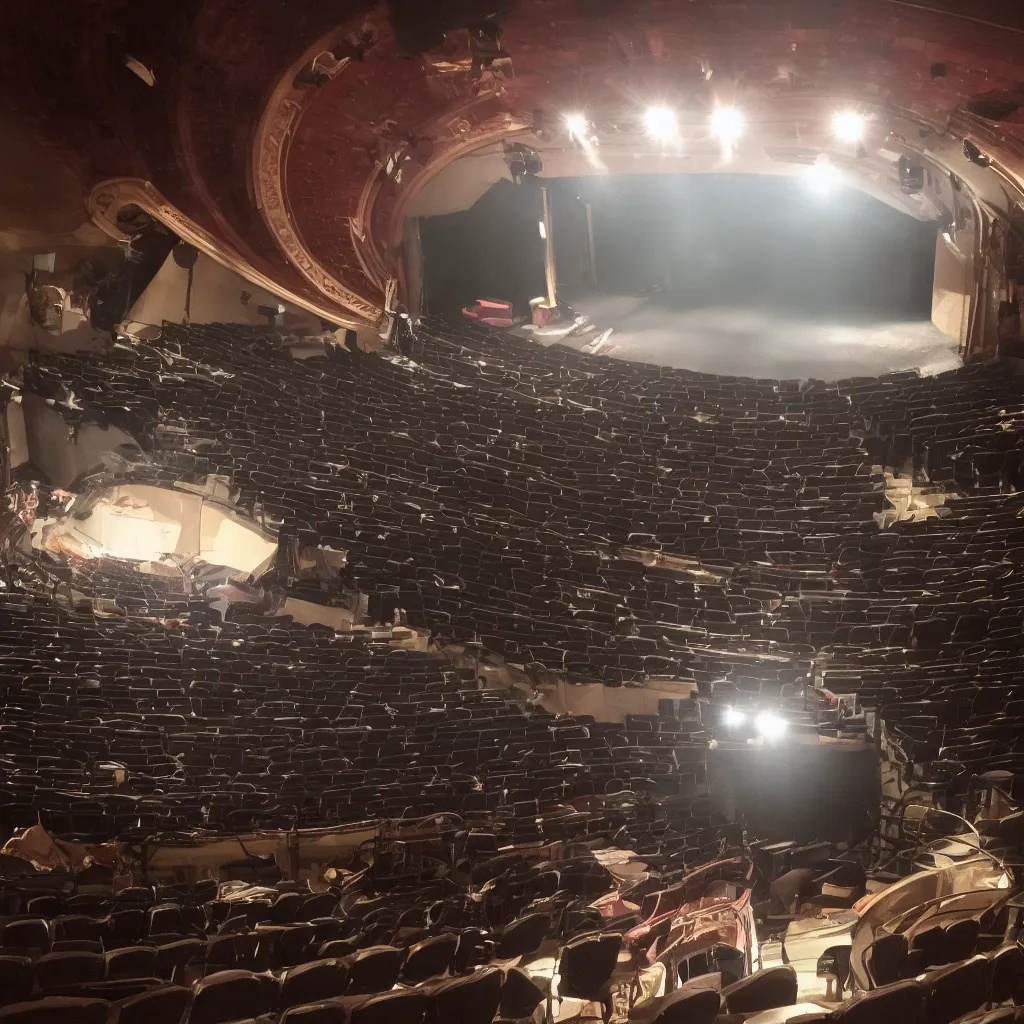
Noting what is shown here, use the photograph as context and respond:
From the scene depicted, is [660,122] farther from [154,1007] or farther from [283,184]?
[154,1007]

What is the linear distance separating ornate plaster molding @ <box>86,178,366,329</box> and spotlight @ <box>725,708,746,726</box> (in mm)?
5680

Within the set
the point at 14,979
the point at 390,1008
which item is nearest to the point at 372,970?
the point at 390,1008

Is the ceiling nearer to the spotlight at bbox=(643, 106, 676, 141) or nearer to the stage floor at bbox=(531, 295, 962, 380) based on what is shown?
the spotlight at bbox=(643, 106, 676, 141)

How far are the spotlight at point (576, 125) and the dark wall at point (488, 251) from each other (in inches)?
45.4

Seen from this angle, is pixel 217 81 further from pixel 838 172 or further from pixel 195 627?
pixel 838 172

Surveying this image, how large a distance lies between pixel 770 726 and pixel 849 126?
653 cm

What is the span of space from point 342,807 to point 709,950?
2.07 meters

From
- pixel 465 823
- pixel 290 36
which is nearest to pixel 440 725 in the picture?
pixel 465 823

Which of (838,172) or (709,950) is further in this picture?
(838,172)

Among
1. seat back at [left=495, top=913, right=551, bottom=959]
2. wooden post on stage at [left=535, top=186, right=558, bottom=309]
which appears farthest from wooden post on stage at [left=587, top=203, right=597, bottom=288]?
seat back at [left=495, top=913, right=551, bottom=959]

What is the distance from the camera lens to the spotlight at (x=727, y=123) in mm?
9977

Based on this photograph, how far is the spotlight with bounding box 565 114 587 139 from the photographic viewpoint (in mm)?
10422

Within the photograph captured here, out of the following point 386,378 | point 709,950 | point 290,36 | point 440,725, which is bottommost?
point 709,950

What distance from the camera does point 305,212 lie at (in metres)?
10.5
